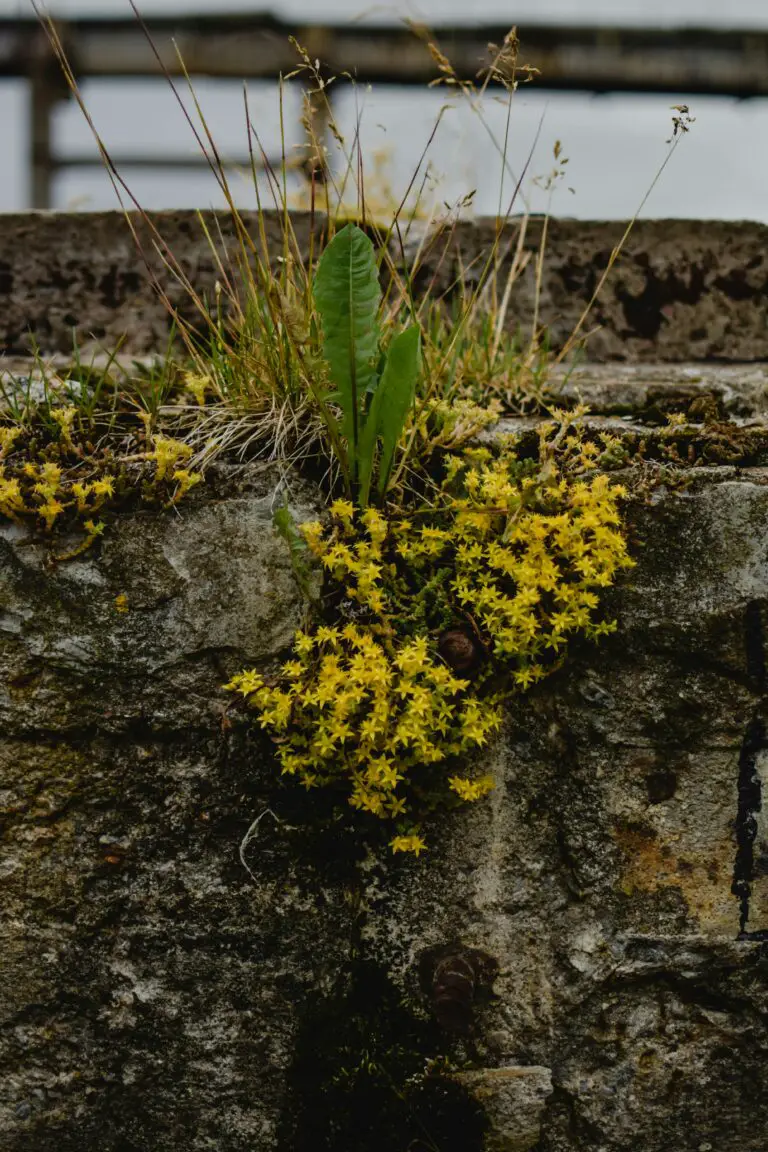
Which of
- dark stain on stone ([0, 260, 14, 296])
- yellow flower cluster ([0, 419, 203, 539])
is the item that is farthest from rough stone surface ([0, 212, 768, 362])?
yellow flower cluster ([0, 419, 203, 539])

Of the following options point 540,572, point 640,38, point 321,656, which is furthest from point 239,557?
point 640,38

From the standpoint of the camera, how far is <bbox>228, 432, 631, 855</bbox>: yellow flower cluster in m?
1.70

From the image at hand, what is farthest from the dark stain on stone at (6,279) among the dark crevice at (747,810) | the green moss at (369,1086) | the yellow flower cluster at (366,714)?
the dark crevice at (747,810)

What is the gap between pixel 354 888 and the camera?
1.84m

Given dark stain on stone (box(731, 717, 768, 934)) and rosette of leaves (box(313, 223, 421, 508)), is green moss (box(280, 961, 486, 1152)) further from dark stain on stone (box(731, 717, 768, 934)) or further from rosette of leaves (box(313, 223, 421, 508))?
rosette of leaves (box(313, 223, 421, 508))

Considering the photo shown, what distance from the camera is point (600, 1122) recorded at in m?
1.84

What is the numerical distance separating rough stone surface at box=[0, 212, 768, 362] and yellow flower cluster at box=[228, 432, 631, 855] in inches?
49.3

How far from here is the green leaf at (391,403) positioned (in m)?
1.76

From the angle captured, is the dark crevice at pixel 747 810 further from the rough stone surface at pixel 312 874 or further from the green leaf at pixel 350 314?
the green leaf at pixel 350 314

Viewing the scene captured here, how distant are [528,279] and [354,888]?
2129mm

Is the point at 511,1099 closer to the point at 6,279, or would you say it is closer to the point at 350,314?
the point at 350,314

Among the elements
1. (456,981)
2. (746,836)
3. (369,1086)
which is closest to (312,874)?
(456,981)

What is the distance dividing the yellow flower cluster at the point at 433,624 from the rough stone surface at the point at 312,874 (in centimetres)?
11

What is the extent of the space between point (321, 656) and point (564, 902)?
806 mm
